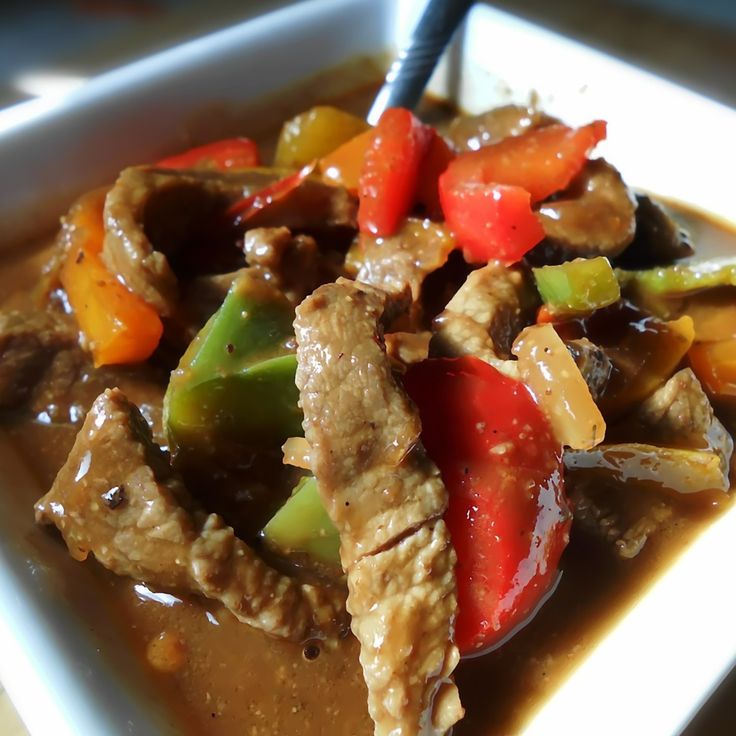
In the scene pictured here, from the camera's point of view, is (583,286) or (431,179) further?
(431,179)

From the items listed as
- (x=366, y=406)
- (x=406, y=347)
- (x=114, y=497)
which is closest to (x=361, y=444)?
(x=366, y=406)

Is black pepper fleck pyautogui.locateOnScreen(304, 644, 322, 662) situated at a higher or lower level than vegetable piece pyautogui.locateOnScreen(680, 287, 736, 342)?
higher

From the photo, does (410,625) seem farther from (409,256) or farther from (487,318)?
(409,256)

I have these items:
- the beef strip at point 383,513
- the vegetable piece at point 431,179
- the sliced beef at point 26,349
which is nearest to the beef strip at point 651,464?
the beef strip at point 383,513

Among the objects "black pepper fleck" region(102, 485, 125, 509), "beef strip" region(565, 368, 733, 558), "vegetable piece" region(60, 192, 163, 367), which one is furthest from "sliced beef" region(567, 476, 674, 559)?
"vegetable piece" region(60, 192, 163, 367)

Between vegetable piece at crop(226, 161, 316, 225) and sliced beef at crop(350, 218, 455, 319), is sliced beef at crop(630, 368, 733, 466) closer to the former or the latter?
sliced beef at crop(350, 218, 455, 319)

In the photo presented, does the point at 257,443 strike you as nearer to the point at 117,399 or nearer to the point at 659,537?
the point at 117,399

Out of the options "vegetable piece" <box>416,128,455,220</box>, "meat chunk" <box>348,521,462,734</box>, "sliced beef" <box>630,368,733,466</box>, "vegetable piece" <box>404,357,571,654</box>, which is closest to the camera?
"meat chunk" <box>348,521,462,734</box>
